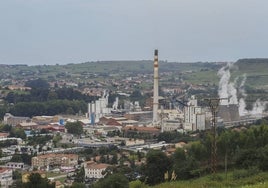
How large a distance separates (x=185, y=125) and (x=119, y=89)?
90.2ft

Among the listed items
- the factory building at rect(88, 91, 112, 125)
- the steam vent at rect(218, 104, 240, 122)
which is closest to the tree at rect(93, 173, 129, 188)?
the steam vent at rect(218, 104, 240, 122)

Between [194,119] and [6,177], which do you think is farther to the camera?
[194,119]

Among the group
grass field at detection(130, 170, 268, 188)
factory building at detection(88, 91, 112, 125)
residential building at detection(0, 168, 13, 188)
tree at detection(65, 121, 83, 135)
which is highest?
factory building at detection(88, 91, 112, 125)

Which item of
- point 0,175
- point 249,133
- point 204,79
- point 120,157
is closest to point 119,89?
point 204,79

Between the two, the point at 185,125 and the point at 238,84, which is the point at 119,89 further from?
the point at 185,125

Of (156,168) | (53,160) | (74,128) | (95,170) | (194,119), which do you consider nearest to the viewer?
(156,168)

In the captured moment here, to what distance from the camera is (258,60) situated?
224ft

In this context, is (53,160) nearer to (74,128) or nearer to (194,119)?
(74,128)

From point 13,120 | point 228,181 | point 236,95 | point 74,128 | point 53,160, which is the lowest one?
point 53,160

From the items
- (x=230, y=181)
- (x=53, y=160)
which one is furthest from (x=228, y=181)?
(x=53, y=160)

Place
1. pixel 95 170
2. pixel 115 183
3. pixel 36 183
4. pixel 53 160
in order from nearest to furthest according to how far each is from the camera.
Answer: pixel 115 183
pixel 36 183
pixel 95 170
pixel 53 160

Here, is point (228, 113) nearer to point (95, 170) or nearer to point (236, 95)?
point (236, 95)

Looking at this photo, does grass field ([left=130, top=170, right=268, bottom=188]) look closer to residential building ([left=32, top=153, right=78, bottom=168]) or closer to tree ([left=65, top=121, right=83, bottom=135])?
residential building ([left=32, top=153, right=78, bottom=168])

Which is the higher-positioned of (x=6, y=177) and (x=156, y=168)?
(x=156, y=168)
